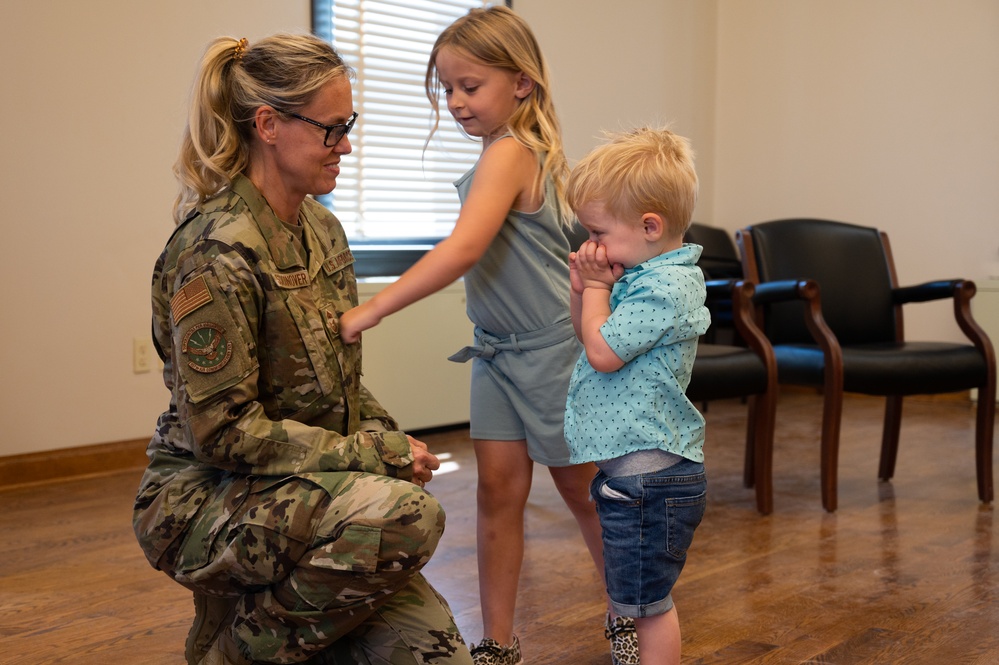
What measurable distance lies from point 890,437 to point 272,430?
8.47 feet

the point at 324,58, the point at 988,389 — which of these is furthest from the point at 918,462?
the point at 324,58

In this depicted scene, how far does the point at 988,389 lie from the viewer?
3.12m

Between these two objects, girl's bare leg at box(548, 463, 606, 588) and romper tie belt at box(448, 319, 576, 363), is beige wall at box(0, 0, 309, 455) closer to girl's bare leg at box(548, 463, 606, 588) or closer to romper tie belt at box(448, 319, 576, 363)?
romper tie belt at box(448, 319, 576, 363)

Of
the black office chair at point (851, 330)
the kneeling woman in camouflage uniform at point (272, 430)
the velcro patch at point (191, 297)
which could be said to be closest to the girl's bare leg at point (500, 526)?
the kneeling woman in camouflage uniform at point (272, 430)

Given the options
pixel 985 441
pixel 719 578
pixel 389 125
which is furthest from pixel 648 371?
pixel 389 125

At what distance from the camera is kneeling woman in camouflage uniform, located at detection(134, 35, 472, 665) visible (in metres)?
1.38

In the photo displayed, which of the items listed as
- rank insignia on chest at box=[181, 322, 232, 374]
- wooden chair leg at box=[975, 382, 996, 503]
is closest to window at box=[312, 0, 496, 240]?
wooden chair leg at box=[975, 382, 996, 503]

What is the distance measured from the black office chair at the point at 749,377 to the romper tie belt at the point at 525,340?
3.51 ft

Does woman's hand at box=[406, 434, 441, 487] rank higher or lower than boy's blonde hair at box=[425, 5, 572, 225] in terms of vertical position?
lower

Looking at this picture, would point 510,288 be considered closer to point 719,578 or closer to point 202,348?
point 202,348

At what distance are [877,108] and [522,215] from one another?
4244 mm

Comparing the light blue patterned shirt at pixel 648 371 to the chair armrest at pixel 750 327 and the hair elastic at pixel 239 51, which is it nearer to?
the hair elastic at pixel 239 51

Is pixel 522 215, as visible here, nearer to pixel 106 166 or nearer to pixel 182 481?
pixel 182 481

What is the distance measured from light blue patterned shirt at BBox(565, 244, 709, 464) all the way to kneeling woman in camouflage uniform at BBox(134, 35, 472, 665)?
0.27m
